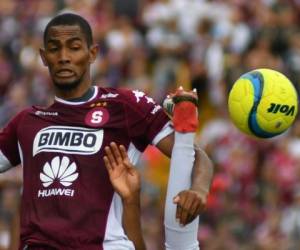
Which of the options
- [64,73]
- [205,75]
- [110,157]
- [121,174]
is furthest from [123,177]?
[205,75]

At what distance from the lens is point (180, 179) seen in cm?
801

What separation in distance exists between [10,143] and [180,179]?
126cm

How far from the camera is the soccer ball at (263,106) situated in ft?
28.2

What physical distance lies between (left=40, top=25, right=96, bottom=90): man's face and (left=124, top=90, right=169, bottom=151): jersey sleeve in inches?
14.0

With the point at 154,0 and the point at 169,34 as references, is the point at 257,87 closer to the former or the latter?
the point at 169,34

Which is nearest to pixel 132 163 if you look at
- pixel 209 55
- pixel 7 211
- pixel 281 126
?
pixel 281 126

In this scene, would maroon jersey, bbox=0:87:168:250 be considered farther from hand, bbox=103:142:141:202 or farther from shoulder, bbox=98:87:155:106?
hand, bbox=103:142:141:202

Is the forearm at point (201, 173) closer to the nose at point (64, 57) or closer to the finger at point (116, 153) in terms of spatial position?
the finger at point (116, 153)

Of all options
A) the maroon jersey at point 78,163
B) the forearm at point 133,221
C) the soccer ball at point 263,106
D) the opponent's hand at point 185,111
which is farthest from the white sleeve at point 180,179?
the soccer ball at point 263,106

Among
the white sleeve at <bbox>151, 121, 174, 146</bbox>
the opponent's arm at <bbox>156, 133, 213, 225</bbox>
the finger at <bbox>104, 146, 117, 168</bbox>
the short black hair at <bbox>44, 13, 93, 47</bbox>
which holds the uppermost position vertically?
the short black hair at <bbox>44, 13, 93, 47</bbox>

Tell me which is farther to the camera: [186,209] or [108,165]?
[108,165]

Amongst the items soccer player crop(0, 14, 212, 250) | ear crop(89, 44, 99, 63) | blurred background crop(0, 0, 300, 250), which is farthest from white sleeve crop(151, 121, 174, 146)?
blurred background crop(0, 0, 300, 250)

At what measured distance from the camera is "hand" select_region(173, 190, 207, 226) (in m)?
7.61

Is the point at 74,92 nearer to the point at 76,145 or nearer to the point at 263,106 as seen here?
the point at 76,145
